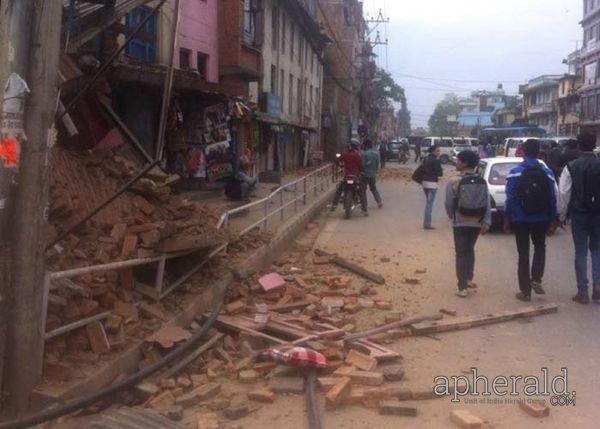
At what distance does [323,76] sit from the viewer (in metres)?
52.9

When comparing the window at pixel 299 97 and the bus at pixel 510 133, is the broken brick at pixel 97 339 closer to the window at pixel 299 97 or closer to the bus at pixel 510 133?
the window at pixel 299 97

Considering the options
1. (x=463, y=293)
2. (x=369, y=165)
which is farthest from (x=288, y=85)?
(x=463, y=293)

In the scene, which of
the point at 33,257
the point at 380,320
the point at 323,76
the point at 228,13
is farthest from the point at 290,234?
the point at 323,76

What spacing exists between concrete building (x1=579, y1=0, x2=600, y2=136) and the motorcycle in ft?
148

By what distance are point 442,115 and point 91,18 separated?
17512cm

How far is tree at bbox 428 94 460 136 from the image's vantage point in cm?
Answer: 16750

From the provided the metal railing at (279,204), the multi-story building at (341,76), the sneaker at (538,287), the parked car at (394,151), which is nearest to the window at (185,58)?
the metal railing at (279,204)

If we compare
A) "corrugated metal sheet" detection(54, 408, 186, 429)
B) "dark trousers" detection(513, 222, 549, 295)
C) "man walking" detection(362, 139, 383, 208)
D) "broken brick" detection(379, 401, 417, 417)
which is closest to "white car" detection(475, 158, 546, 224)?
"man walking" detection(362, 139, 383, 208)

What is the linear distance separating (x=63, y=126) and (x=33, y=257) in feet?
11.6

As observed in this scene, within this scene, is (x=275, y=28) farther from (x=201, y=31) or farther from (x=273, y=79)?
(x=201, y=31)

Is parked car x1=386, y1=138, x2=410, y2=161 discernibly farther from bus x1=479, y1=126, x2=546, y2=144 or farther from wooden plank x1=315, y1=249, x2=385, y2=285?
wooden plank x1=315, y1=249, x2=385, y2=285

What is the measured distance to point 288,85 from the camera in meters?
36.0

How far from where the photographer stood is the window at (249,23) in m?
24.3

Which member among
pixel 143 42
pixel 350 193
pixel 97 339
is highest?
pixel 143 42
